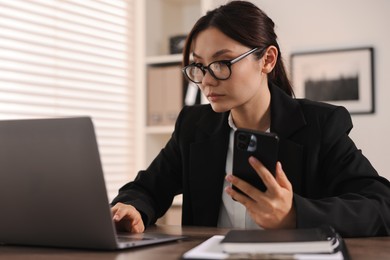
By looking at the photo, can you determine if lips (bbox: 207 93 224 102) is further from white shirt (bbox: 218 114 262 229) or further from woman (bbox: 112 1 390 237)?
white shirt (bbox: 218 114 262 229)

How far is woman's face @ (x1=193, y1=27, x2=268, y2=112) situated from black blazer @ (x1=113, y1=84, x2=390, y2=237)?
121mm

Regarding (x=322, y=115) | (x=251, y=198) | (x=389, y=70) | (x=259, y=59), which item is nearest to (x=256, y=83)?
(x=259, y=59)

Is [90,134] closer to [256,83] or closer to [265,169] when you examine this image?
[265,169]

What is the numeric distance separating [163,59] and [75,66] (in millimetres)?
568

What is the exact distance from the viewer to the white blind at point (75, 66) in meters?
2.94

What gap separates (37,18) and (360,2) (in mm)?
1743

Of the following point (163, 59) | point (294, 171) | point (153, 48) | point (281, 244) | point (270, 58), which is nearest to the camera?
point (281, 244)

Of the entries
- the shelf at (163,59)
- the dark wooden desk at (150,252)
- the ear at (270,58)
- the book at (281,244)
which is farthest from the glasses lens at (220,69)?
the shelf at (163,59)

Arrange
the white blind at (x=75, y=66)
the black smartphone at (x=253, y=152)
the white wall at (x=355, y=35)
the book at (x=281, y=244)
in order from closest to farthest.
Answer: the book at (x=281, y=244) → the black smartphone at (x=253, y=152) → the white blind at (x=75, y=66) → the white wall at (x=355, y=35)

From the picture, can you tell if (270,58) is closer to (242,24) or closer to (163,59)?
(242,24)

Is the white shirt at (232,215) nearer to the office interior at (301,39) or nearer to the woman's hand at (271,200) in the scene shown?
the woman's hand at (271,200)

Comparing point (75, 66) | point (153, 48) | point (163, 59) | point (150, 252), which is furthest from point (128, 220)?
point (153, 48)

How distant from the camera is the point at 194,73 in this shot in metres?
1.82

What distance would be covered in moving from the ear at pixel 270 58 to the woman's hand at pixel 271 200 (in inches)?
27.5
